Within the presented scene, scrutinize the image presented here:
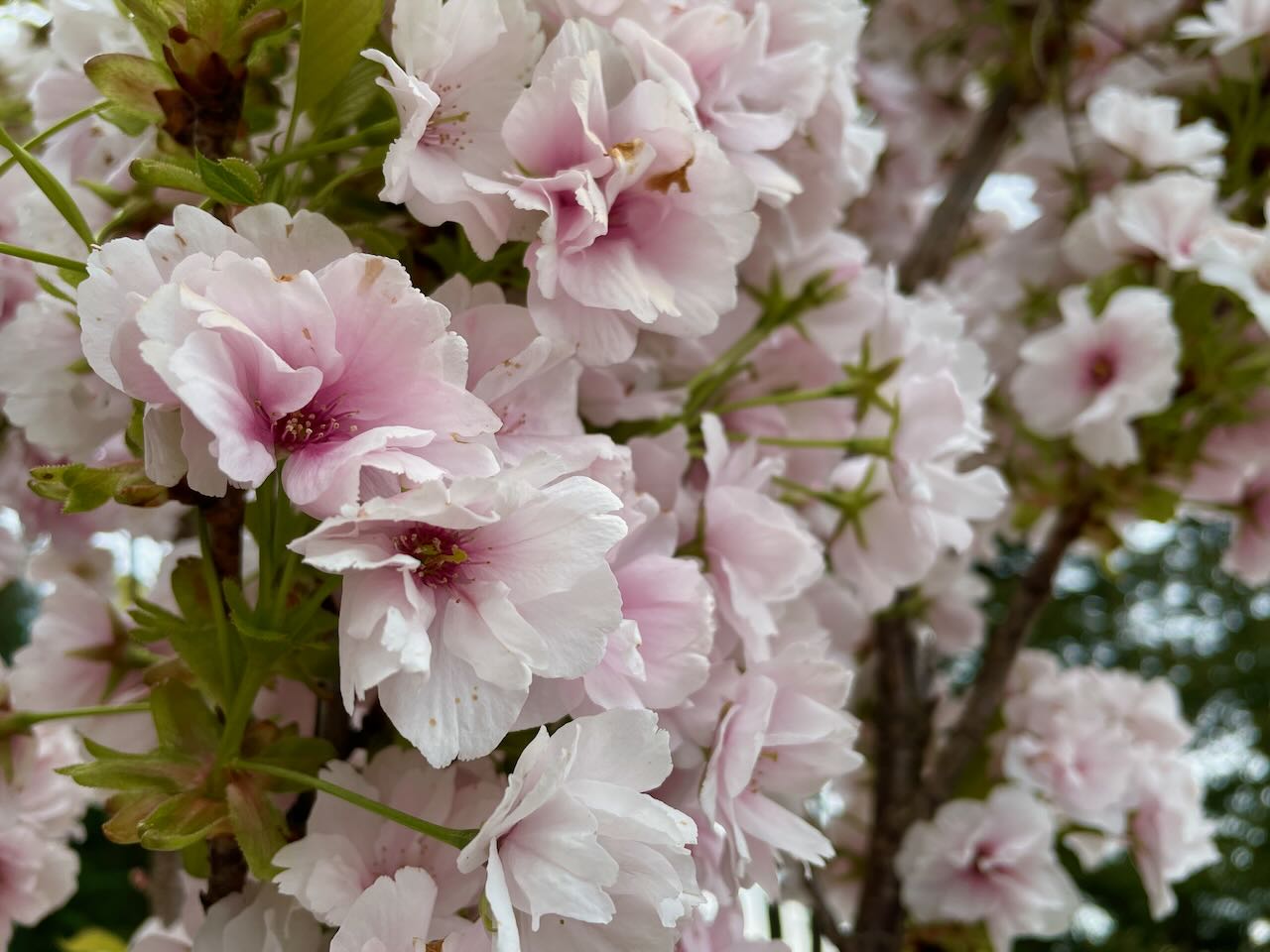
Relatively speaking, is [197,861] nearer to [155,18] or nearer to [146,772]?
[146,772]

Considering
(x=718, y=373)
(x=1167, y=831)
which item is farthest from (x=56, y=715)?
(x=1167, y=831)

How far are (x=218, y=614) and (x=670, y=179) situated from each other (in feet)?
0.63

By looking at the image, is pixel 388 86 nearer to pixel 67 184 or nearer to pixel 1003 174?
pixel 67 184

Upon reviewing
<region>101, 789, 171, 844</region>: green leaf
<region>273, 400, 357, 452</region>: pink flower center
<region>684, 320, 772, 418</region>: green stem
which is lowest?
<region>101, 789, 171, 844</region>: green leaf

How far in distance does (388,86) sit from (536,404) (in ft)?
0.34

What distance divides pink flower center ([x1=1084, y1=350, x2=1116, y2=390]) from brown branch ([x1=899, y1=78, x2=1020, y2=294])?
188 millimetres

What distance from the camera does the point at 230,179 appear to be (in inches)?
12.6

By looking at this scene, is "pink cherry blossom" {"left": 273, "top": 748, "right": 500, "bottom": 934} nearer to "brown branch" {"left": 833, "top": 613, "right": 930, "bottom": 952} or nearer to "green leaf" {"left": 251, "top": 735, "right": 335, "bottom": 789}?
"green leaf" {"left": 251, "top": 735, "right": 335, "bottom": 789}

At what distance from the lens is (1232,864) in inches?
62.9

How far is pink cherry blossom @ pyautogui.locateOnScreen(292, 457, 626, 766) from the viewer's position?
0.29m

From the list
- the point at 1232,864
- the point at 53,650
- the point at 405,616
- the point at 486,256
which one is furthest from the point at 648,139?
the point at 1232,864

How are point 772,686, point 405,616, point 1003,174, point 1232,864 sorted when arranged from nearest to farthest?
point 405,616 → point 772,686 → point 1003,174 → point 1232,864

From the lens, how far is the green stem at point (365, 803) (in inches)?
13.3

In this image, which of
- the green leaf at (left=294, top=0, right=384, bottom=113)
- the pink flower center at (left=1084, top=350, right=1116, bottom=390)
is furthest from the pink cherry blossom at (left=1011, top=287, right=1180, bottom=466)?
the green leaf at (left=294, top=0, right=384, bottom=113)
